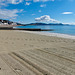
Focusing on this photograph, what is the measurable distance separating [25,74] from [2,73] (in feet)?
2.41

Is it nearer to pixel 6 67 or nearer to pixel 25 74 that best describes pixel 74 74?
pixel 25 74

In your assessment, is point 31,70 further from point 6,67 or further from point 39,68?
point 6,67

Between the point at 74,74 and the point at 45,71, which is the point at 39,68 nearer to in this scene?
the point at 45,71

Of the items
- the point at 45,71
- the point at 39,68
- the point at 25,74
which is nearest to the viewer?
the point at 25,74

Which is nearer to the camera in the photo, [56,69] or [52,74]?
[52,74]

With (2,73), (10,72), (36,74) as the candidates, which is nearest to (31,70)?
(36,74)

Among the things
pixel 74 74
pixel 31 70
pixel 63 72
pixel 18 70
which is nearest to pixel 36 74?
pixel 31 70

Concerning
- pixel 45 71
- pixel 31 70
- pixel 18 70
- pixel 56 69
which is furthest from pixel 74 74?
pixel 18 70

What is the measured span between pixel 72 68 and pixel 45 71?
102cm

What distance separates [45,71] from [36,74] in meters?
0.36

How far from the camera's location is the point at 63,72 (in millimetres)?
3248

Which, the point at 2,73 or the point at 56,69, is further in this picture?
the point at 56,69

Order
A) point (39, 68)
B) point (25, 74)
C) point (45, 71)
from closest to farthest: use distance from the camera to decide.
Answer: point (25, 74), point (45, 71), point (39, 68)

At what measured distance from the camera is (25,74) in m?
3.09
